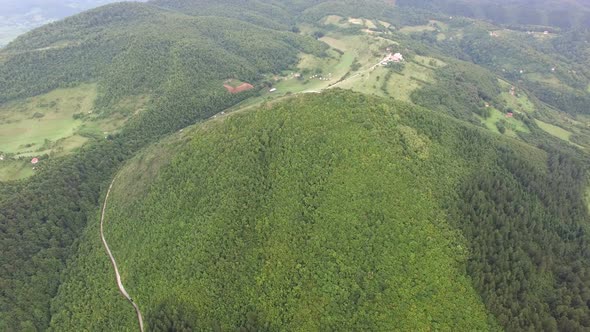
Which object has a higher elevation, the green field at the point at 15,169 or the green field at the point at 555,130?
the green field at the point at 15,169

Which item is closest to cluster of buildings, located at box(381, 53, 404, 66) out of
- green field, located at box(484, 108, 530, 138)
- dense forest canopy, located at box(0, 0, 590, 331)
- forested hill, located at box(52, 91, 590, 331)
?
green field, located at box(484, 108, 530, 138)

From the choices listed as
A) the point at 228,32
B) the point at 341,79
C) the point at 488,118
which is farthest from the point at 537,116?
the point at 228,32

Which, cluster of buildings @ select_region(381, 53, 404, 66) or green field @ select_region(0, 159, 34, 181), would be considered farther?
cluster of buildings @ select_region(381, 53, 404, 66)

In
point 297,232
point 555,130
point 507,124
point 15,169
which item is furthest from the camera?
point 555,130

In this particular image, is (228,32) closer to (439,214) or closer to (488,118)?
(488,118)

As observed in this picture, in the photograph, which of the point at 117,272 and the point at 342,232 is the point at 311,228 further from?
the point at 117,272

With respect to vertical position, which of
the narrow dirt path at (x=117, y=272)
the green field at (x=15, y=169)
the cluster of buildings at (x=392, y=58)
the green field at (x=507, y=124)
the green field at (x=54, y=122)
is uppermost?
the cluster of buildings at (x=392, y=58)

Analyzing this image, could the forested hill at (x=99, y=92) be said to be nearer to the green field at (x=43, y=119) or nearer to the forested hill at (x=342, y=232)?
the green field at (x=43, y=119)

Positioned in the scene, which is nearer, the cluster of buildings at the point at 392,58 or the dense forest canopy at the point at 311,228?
the dense forest canopy at the point at 311,228

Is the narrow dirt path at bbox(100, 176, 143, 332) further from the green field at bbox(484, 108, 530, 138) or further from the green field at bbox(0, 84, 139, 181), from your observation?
the green field at bbox(484, 108, 530, 138)

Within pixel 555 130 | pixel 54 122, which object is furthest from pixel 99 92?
pixel 555 130

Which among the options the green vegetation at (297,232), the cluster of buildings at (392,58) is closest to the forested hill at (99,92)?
the green vegetation at (297,232)
